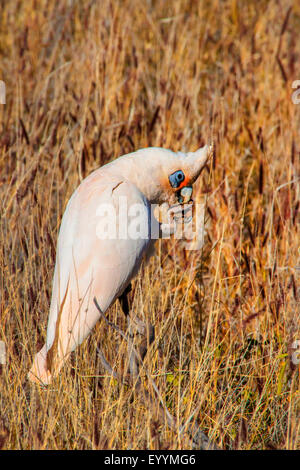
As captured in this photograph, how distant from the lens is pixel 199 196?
9.98ft

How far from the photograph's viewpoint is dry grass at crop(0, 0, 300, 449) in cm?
201

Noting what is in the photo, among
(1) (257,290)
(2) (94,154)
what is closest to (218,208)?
(1) (257,290)

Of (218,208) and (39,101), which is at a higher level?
(39,101)

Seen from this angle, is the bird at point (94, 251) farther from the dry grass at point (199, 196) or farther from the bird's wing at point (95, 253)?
the dry grass at point (199, 196)

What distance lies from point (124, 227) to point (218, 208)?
0.96 m

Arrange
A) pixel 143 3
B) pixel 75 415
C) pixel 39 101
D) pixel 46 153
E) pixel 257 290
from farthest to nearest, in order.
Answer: pixel 143 3, pixel 39 101, pixel 46 153, pixel 257 290, pixel 75 415

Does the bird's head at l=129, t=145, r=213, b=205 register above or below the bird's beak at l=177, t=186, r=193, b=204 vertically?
above

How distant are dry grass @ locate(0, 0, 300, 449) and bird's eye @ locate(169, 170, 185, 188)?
0.10 meters

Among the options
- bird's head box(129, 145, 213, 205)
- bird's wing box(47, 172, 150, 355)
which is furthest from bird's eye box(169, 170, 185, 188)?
bird's wing box(47, 172, 150, 355)

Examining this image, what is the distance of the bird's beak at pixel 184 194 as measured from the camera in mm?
2195

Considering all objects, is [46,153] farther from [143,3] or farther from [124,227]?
[143,3]

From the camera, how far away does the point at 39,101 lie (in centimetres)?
356

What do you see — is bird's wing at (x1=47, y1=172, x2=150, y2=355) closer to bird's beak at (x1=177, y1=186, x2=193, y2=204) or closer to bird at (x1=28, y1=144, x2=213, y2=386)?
bird at (x1=28, y1=144, x2=213, y2=386)

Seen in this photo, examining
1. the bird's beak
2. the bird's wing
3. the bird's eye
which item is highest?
the bird's eye
